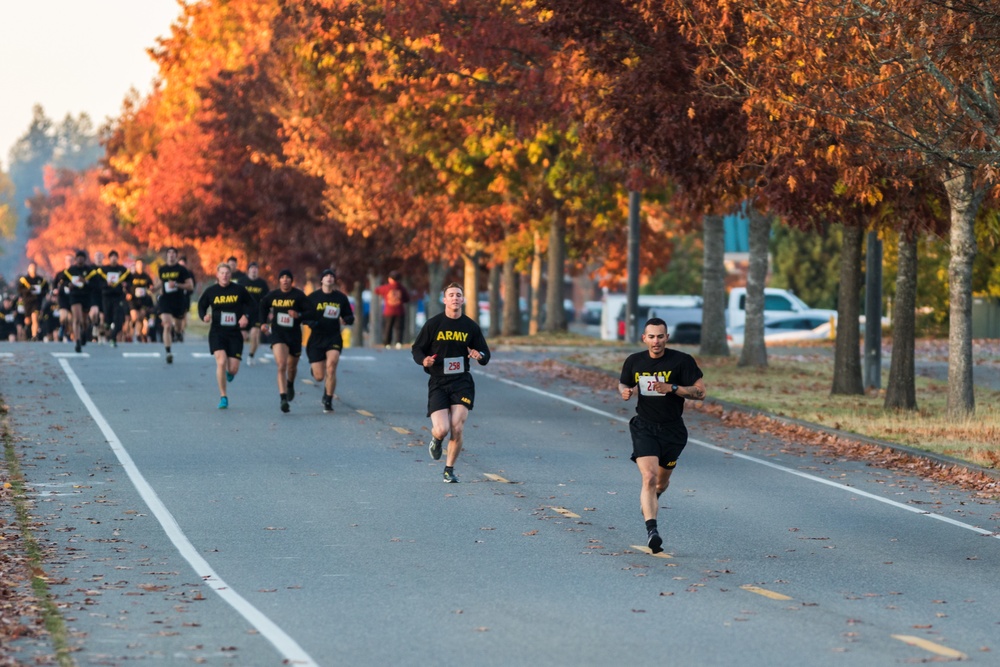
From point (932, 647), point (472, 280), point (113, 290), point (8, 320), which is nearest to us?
point (932, 647)

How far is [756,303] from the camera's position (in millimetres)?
32875

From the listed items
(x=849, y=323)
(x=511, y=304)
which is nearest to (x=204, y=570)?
(x=849, y=323)

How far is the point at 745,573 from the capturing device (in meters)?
12.1

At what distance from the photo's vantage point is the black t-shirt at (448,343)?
17.1 meters

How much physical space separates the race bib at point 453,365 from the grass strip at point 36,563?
3.92m

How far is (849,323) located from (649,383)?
14.6m

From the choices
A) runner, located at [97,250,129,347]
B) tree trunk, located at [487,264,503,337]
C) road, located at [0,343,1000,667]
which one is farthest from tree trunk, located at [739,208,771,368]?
tree trunk, located at [487,264,503,337]

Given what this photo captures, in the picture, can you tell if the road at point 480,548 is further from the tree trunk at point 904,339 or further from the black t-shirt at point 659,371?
the tree trunk at point 904,339

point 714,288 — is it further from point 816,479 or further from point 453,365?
point 453,365

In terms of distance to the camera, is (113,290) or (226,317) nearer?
(226,317)

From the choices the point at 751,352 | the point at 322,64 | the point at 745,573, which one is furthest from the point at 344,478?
the point at 322,64

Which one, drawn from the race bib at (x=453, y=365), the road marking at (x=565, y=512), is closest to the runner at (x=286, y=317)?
the race bib at (x=453, y=365)

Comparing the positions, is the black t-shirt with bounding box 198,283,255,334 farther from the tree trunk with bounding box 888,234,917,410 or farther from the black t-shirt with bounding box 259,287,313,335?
the tree trunk with bounding box 888,234,917,410

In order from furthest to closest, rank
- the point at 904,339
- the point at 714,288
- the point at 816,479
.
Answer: the point at 714,288 → the point at 904,339 → the point at 816,479
